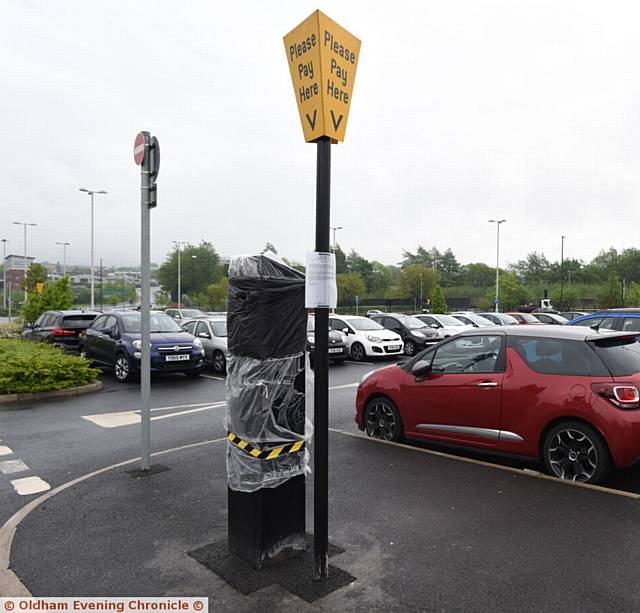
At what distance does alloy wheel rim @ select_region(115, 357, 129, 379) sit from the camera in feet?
43.2

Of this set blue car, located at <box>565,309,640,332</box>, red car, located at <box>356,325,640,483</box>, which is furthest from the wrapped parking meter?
blue car, located at <box>565,309,640,332</box>

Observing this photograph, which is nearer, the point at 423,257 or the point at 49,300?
the point at 49,300

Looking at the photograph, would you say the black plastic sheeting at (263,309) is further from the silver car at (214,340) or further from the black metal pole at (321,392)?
the silver car at (214,340)

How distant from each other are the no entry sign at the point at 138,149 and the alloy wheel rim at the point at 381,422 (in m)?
4.00

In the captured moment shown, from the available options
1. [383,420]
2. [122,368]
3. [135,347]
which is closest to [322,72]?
[383,420]

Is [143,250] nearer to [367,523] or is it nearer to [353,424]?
[367,523]

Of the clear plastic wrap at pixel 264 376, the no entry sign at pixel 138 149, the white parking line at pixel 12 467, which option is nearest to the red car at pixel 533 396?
the clear plastic wrap at pixel 264 376

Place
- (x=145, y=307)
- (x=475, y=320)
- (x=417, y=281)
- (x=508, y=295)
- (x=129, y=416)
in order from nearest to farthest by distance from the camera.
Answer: (x=145, y=307), (x=129, y=416), (x=475, y=320), (x=508, y=295), (x=417, y=281)

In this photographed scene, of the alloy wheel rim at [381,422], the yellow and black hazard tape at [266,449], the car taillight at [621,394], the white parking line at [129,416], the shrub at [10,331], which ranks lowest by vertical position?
the white parking line at [129,416]

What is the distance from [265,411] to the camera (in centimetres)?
377

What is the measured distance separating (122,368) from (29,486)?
7.89 meters

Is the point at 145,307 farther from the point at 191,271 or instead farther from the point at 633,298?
the point at 191,271

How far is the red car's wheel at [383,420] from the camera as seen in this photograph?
6918 millimetres

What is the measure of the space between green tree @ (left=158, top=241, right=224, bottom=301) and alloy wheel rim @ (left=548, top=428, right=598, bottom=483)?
320 ft
